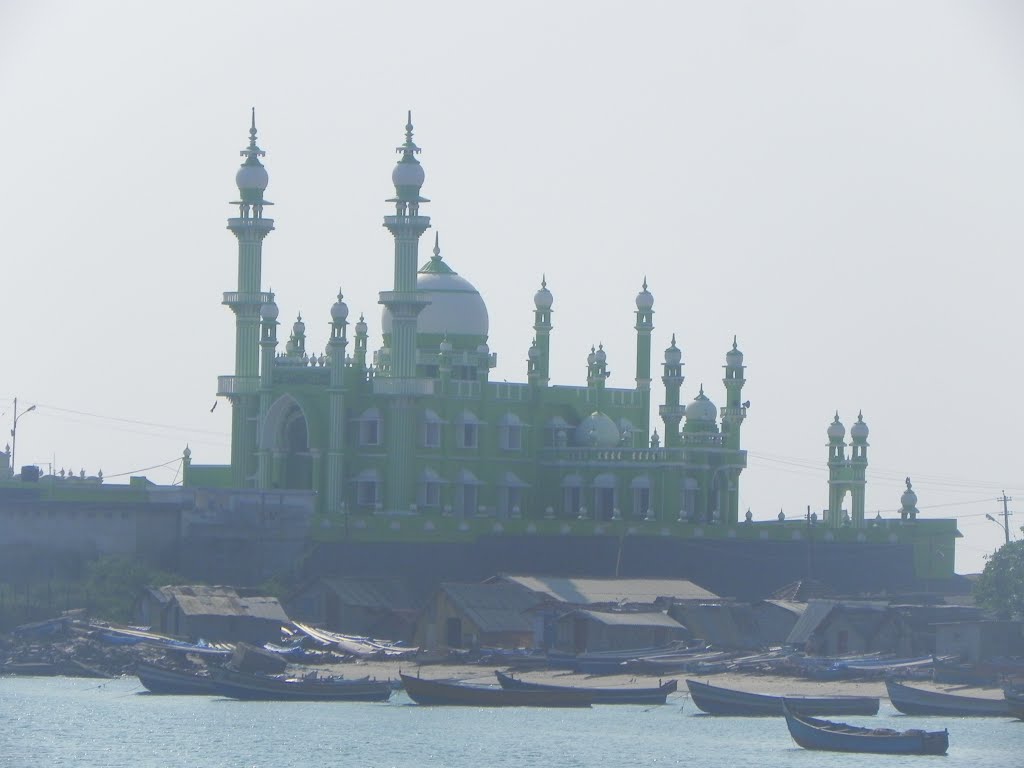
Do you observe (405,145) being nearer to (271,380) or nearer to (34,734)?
(271,380)

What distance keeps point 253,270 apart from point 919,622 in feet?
100

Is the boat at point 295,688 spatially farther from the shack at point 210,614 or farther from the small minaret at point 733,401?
the small minaret at point 733,401

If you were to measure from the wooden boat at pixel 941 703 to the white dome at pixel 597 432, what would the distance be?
3605 cm

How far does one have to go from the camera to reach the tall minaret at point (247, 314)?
410ft

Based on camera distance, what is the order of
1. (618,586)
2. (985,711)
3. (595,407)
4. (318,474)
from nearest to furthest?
(985,711) < (618,586) < (318,474) < (595,407)

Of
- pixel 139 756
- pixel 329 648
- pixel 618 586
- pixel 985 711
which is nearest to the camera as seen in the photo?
pixel 139 756

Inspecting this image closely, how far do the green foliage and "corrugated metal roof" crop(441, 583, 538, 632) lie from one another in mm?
15390

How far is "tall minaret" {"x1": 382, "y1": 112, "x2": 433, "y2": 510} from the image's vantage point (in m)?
123

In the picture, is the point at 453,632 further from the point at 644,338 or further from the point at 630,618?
the point at 644,338

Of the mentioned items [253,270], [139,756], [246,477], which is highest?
[253,270]

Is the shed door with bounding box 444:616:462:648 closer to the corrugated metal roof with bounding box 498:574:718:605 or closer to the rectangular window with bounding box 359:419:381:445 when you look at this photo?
the corrugated metal roof with bounding box 498:574:718:605

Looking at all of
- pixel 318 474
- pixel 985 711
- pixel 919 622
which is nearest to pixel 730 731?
pixel 985 711

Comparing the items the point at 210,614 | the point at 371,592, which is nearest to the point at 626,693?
the point at 210,614

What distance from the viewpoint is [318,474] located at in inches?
4914
